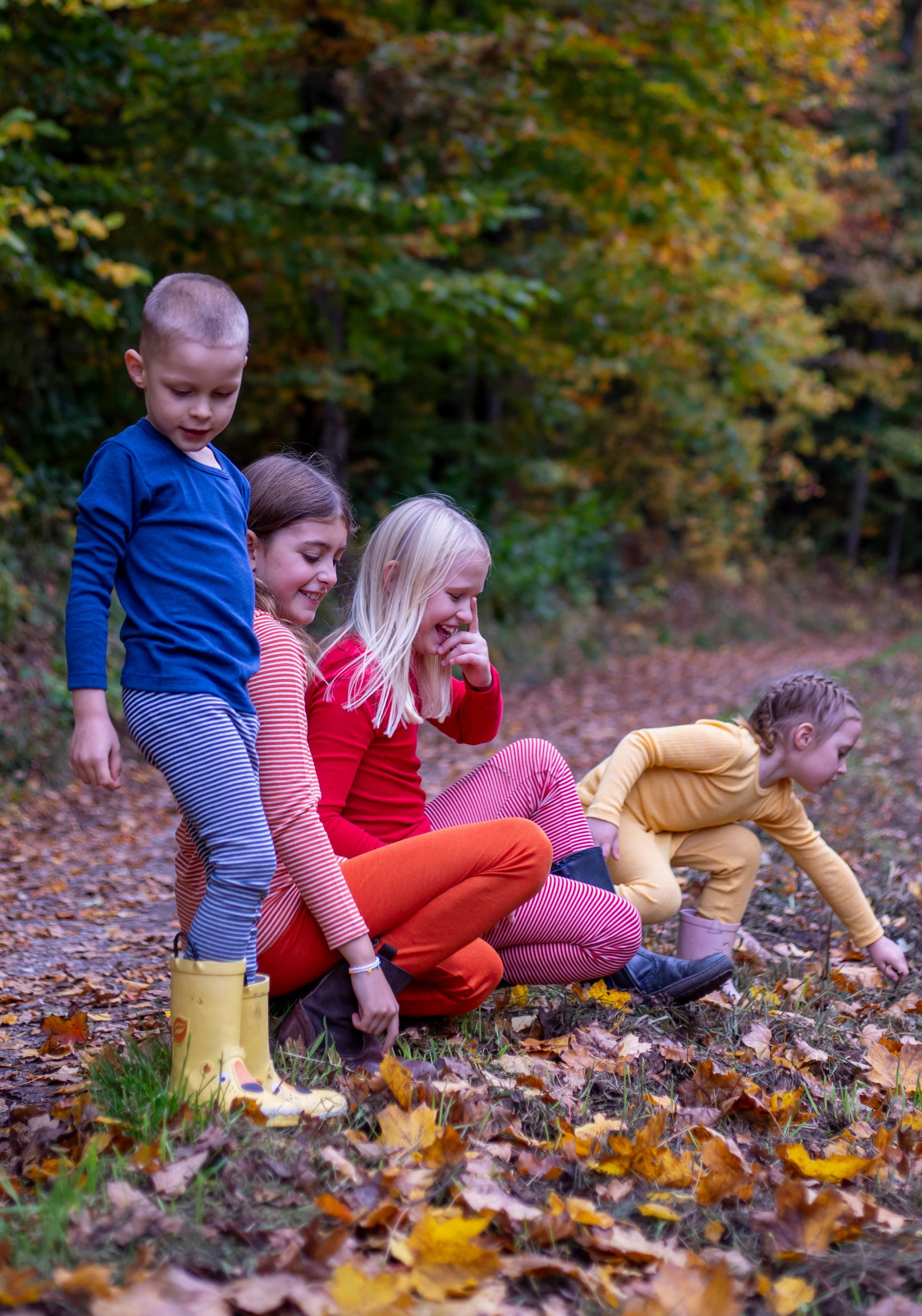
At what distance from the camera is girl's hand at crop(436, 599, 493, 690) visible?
10.0ft

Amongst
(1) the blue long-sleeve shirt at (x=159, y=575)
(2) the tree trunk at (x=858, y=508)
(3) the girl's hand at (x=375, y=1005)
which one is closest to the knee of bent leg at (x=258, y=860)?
(1) the blue long-sleeve shirt at (x=159, y=575)

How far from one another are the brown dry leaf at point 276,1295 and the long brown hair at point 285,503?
1407 mm

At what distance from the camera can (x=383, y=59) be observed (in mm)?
8953

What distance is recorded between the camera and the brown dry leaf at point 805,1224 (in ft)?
6.46

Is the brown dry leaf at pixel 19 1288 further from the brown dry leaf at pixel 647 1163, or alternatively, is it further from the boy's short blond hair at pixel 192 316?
the boy's short blond hair at pixel 192 316

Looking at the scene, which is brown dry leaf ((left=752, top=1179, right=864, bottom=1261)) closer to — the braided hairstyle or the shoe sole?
the shoe sole

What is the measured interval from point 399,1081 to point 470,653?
3.58 feet

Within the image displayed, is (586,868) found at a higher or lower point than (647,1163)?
higher

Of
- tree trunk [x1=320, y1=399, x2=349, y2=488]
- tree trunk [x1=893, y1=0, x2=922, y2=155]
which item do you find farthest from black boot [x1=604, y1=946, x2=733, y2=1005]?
tree trunk [x1=893, y1=0, x2=922, y2=155]

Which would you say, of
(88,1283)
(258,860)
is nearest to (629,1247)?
(88,1283)

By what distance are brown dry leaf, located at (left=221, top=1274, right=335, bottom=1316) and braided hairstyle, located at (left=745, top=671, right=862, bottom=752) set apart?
2392mm

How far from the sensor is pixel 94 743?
88.2 inches

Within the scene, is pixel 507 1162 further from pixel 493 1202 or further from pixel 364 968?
pixel 364 968

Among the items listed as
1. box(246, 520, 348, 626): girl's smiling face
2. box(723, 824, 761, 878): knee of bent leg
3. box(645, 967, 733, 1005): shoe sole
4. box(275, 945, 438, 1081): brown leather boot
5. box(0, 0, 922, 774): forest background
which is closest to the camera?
box(275, 945, 438, 1081): brown leather boot
